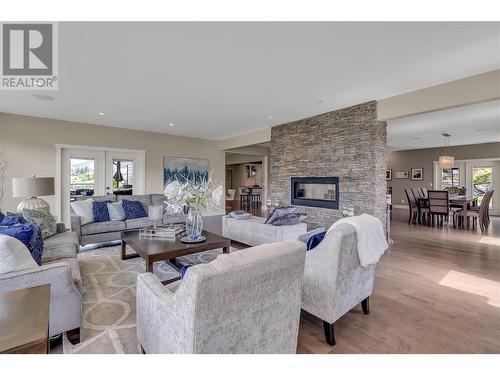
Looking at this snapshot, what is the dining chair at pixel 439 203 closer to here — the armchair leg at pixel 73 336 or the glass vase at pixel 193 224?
the glass vase at pixel 193 224

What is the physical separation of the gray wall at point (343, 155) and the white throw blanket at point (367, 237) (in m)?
2.71

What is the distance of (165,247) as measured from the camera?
109 inches

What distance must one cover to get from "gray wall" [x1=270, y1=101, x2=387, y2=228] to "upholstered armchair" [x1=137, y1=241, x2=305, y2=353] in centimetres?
371

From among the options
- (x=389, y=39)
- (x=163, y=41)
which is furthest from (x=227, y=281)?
(x=389, y=39)

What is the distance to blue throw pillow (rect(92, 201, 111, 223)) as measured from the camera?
4289 millimetres

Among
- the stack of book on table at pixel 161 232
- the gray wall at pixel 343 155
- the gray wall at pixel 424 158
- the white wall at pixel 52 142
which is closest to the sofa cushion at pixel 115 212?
the stack of book on table at pixel 161 232

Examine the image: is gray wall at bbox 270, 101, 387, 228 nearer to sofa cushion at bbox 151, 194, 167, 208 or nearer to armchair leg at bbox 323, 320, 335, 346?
sofa cushion at bbox 151, 194, 167, 208

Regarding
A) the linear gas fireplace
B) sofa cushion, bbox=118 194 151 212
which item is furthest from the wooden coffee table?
the linear gas fireplace

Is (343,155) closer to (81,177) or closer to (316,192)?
(316,192)

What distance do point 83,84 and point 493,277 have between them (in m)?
6.09

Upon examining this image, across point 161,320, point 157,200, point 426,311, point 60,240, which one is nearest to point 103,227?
point 60,240

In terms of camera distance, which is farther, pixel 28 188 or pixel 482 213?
pixel 482 213

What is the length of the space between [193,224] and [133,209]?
2246 mm

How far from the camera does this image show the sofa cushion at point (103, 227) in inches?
159
